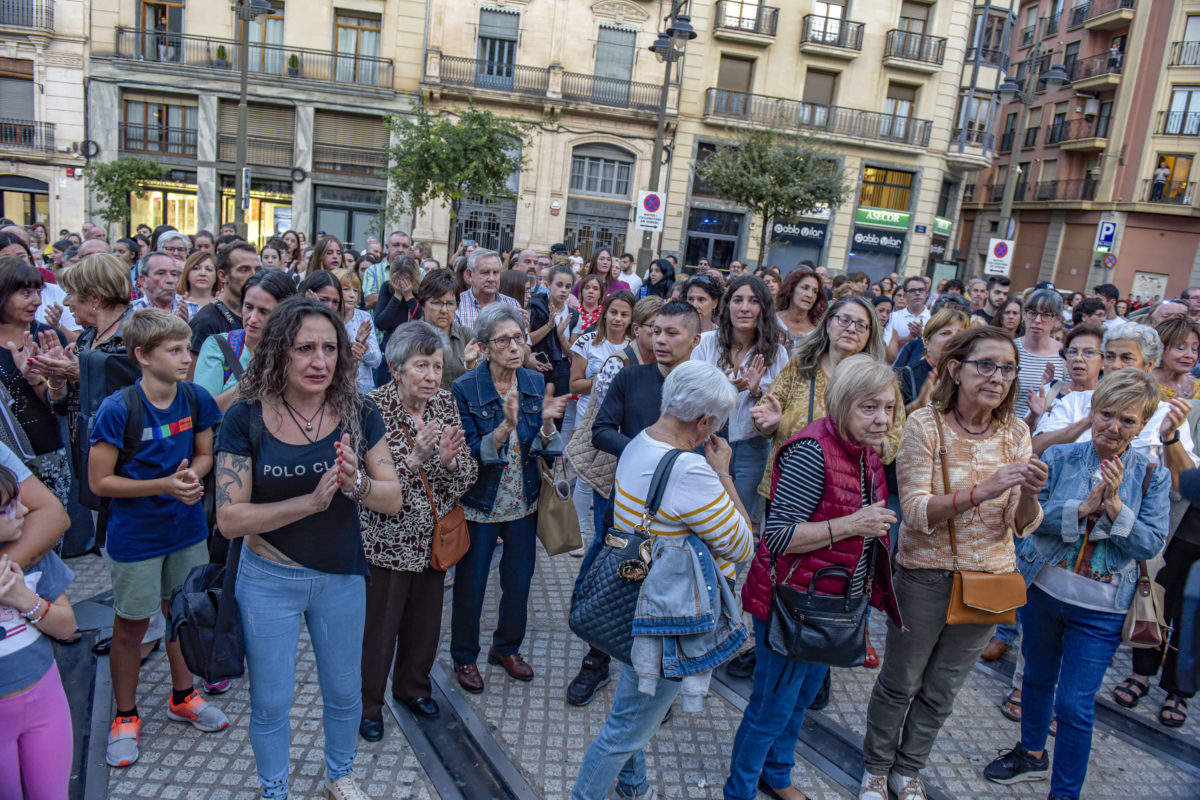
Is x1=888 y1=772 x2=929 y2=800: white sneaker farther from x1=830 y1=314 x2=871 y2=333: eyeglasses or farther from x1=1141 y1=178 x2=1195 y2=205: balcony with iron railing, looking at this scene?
x1=1141 y1=178 x2=1195 y2=205: balcony with iron railing

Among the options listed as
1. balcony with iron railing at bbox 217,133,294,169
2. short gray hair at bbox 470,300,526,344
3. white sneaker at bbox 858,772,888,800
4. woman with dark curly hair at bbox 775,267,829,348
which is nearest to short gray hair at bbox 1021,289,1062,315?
woman with dark curly hair at bbox 775,267,829,348

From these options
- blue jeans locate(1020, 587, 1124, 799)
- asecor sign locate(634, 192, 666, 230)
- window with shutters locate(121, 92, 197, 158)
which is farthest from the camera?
window with shutters locate(121, 92, 197, 158)

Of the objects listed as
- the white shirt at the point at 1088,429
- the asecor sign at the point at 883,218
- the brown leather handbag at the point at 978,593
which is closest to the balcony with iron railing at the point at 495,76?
the asecor sign at the point at 883,218

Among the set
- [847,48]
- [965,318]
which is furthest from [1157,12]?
[965,318]

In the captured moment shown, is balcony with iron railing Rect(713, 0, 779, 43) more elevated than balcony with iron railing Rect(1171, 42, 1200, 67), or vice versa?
balcony with iron railing Rect(1171, 42, 1200, 67)

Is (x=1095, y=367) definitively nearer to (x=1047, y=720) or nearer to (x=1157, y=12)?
(x=1047, y=720)

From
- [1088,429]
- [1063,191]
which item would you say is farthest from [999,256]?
[1063,191]

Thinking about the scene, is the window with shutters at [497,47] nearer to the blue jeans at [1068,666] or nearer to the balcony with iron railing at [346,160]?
the balcony with iron railing at [346,160]

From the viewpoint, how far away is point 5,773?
213cm

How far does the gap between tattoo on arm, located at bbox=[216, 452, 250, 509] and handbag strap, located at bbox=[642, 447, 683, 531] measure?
4.64 ft

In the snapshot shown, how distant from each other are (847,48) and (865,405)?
28.2 meters

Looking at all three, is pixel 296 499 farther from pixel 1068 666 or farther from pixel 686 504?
pixel 1068 666

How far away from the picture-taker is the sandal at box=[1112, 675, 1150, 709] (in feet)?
14.3

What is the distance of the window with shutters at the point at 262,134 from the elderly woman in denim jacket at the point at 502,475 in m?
25.1
